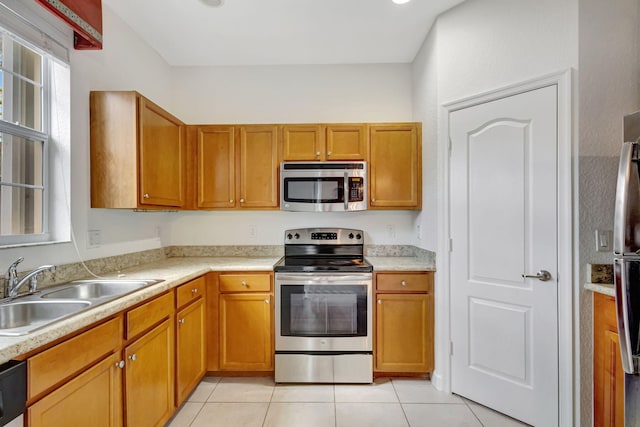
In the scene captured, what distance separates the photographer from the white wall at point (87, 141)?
1875 mm

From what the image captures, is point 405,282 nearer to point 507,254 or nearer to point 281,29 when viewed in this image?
point 507,254

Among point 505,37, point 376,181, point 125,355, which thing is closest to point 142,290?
point 125,355

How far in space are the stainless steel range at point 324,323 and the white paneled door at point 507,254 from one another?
2.16ft

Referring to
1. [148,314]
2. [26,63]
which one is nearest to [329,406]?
[148,314]

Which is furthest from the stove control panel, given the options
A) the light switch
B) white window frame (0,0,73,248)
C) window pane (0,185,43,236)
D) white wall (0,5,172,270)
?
window pane (0,185,43,236)

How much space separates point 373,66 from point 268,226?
187 centimetres

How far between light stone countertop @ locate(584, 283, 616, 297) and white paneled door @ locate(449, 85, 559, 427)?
15cm

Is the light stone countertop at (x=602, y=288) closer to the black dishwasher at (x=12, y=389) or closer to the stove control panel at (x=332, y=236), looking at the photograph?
the stove control panel at (x=332, y=236)

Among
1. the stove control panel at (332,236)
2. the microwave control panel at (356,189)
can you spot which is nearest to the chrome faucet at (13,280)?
the stove control panel at (332,236)

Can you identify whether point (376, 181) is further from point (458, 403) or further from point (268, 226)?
point (458, 403)

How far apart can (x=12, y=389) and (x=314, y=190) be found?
2118 millimetres

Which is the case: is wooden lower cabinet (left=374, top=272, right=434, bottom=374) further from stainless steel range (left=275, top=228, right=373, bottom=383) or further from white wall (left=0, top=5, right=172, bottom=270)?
white wall (left=0, top=5, right=172, bottom=270)

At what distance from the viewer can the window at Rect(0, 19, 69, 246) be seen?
1.66 metres

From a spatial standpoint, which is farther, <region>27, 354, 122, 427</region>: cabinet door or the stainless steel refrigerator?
the stainless steel refrigerator
